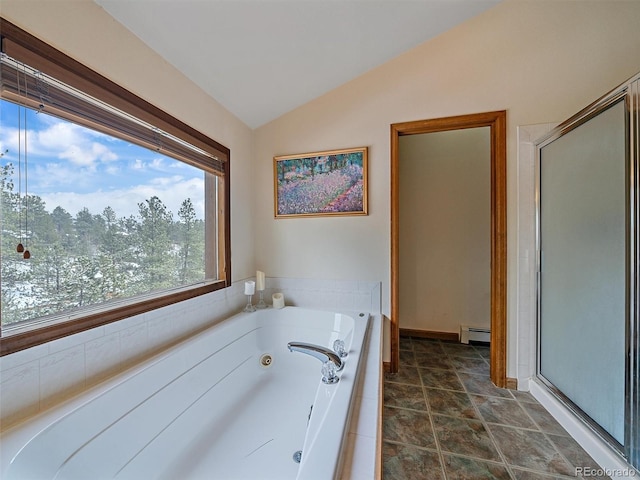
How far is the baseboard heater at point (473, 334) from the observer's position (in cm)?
250

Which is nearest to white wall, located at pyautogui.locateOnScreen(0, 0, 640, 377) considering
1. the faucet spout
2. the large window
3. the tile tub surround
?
the large window

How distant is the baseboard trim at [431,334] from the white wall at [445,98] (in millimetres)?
872

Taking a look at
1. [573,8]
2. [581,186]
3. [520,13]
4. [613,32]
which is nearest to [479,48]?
[520,13]

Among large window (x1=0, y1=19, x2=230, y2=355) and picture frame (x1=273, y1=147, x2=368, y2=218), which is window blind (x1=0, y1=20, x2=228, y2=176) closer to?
large window (x1=0, y1=19, x2=230, y2=355)

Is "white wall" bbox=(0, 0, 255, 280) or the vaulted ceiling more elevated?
the vaulted ceiling

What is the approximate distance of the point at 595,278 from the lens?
4.14 feet

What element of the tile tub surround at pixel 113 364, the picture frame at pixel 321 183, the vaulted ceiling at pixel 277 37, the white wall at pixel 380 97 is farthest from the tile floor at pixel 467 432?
the vaulted ceiling at pixel 277 37

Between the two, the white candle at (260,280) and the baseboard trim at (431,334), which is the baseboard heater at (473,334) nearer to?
the baseboard trim at (431,334)

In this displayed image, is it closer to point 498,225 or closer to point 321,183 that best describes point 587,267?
point 498,225

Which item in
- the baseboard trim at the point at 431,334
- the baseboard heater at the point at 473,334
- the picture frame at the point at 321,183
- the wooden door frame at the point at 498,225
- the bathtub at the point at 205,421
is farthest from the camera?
the baseboard trim at the point at 431,334

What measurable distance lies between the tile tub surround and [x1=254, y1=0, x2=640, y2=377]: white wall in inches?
29.4

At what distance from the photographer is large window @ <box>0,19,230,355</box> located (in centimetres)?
84

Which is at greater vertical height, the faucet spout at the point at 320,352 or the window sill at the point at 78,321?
the window sill at the point at 78,321

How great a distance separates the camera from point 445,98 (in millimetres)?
1854
